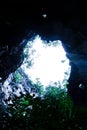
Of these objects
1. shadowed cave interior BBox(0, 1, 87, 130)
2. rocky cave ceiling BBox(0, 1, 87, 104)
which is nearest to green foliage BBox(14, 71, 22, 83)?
shadowed cave interior BBox(0, 1, 87, 130)

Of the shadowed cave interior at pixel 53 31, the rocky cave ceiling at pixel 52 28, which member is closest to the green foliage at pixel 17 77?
the shadowed cave interior at pixel 53 31

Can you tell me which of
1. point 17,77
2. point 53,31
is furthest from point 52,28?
point 17,77

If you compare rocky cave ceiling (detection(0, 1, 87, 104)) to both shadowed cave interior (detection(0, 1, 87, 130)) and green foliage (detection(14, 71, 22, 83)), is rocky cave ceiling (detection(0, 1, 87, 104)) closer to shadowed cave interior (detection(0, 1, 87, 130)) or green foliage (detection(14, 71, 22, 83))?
shadowed cave interior (detection(0, 1, 87, 130))

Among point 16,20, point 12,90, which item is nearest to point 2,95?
point 12,90

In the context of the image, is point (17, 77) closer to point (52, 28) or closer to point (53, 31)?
point (53, 31)

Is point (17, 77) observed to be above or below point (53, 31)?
above

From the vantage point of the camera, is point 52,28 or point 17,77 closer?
point 52,28

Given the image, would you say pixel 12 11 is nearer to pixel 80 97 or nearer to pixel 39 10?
pixel 39 10

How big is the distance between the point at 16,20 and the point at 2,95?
7.63 metres

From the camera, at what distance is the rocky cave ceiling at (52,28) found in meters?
9.70

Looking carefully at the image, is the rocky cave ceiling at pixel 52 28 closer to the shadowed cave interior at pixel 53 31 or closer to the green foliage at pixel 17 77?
the shadowed cave interior at pixel 53 31

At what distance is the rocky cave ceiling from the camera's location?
9697mm

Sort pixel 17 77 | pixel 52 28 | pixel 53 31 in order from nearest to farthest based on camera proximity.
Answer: pixel 52 28 → pixel 53 31 → pixel 17 77

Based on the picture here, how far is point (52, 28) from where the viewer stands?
11.2 m
